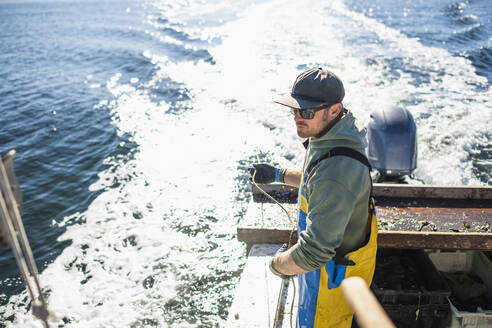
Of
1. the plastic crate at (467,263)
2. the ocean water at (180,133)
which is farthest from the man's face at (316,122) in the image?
the plastic crate at (467,263)

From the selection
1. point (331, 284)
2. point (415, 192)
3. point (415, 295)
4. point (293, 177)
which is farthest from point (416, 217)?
point (331, 284)

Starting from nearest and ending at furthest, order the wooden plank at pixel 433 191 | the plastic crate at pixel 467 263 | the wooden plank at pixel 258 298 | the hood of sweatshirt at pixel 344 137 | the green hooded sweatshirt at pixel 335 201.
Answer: the green hooded sweatshirt at pixel 335 201
the hood of sweatshirt at pixel 344 137
the wooden plank at pixel 258 298
the plastic crate at pixel 467 263
the wooden plank at pixel 433 191

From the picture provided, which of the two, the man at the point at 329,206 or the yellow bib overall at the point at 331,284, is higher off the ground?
the man at the point at 329,206

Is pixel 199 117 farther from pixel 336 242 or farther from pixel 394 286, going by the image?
pixel 336 242

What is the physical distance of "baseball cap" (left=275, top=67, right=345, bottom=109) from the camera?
2.02 meters

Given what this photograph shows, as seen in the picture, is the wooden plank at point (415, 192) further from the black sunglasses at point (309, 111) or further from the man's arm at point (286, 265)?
the black sunglasses at point (309, 111)

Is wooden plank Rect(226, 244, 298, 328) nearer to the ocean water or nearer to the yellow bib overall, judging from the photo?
the yellow bib overall

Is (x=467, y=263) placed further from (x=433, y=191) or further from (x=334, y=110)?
(x=334, y=110)

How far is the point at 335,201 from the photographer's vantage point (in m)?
1.80

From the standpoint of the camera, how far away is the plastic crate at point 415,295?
299 cm

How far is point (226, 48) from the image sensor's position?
17203mm

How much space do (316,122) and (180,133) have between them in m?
7.79

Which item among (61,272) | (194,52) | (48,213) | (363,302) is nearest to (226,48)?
(194,52)

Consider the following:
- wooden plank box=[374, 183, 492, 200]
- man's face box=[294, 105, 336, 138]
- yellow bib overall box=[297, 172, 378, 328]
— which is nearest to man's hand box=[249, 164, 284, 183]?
yellow bib overall box=[297, 172, 378, 328]
